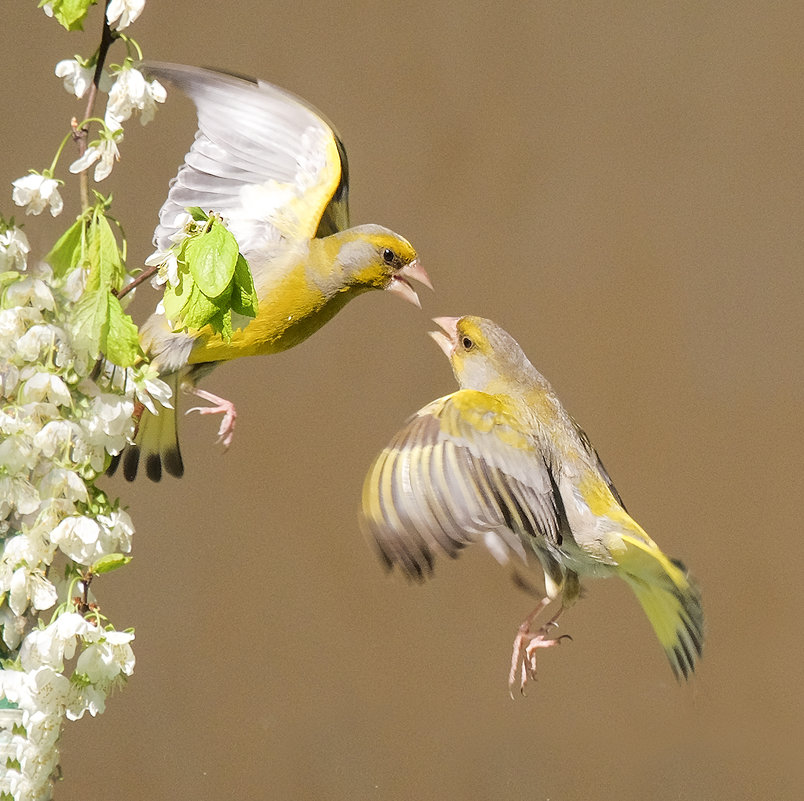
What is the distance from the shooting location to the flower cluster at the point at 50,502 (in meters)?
0.74

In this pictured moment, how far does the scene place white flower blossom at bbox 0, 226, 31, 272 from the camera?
77cm

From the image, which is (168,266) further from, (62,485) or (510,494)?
(510,494)

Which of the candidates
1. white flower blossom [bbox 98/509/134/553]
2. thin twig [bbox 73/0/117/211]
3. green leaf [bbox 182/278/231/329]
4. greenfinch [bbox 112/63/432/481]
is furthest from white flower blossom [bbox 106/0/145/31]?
greenfinch [bbox 112/63/432/481]

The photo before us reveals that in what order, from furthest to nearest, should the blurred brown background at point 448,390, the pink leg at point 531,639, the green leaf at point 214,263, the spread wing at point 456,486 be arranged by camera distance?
the blurred brown background at point 448,390 → the pink leg at point 531,639 → the spread wing at point 456,486 → the green leaf at point 214,263

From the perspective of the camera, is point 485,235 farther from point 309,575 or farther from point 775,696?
point 775,696

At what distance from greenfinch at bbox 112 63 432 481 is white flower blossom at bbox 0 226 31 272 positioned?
1.71 feet

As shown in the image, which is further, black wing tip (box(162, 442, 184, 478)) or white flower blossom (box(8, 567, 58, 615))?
black wing tip (box(162, 442, 184, 478))

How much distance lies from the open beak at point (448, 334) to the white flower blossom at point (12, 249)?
702 millimetres

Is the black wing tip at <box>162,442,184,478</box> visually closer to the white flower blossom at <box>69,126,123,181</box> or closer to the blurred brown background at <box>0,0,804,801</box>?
the blurred brown background at <box>0,0,804,801</box>

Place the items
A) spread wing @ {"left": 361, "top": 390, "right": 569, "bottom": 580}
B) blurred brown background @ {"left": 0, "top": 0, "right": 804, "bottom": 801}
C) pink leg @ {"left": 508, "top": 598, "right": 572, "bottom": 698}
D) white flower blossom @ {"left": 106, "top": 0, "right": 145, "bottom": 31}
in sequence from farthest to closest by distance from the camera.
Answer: blurred brown background @ {"left": 0, "top": 0, "right": 804, "bottom": 801}
pink leg @ {"left": 508, "top": 598, "right": 572, "bottom": 698}
spread wing @ {"left": 361, "top": 390, "right": 569, "bottom": 580}
white flower blossom @ {"left": 106, "top": 0, "right": 145, "bottom": 31}

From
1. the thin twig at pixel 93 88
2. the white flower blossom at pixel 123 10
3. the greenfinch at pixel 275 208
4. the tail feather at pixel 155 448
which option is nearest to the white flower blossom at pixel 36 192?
the thin twig at pixel 93 88

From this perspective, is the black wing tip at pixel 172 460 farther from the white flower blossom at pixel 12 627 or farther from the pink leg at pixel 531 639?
the white flower blossom at pixel 12 627

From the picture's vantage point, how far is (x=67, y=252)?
0.78 m

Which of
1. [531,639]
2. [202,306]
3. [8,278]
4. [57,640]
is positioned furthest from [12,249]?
[531,639]
